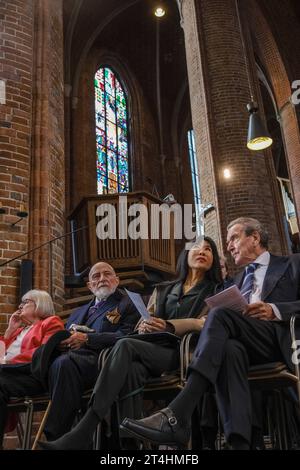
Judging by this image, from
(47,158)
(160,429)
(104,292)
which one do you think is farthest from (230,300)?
(47,158)

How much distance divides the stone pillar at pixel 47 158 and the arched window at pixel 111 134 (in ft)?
24.7

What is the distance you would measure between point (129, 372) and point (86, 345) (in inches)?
24.6

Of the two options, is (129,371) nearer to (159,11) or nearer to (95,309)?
(95,309)

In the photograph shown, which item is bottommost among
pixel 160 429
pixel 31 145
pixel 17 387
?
pixel 160 429

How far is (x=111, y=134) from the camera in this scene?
50.5 feet

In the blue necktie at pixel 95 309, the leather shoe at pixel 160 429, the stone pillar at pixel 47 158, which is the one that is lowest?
the leather shoe at pixel 160 429

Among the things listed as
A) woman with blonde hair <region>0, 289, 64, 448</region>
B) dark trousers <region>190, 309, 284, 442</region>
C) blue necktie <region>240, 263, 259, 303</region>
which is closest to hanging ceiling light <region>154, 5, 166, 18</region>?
woman with blonde hair <region>0, 289, 64, 448</region>

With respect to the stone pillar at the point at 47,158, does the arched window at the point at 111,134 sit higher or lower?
higher

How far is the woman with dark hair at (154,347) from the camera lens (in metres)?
2.43

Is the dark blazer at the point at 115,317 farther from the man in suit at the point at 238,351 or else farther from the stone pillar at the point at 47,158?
the stone pillar at the point at 47,158

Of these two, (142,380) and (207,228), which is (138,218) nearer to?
(207,228)

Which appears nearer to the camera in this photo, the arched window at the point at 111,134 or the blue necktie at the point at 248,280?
the blue necktie at the point at 248,280

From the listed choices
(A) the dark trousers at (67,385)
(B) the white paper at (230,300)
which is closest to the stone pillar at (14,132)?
(A) the dark trousers at (67,385)
